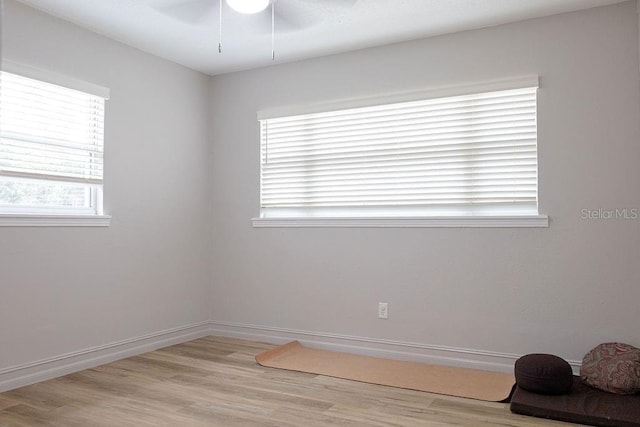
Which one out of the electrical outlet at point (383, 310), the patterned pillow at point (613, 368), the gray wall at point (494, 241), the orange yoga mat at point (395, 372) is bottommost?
the orange yoga mat at point (395, 372)

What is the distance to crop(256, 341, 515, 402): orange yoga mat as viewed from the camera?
3.38m

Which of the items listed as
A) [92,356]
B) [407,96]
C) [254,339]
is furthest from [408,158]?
[92,356]

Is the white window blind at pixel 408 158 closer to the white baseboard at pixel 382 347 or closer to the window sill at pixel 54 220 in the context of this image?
the white baseboard at pixel 382 347

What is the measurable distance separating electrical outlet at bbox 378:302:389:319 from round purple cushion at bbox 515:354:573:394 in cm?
120

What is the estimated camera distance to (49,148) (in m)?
3.69

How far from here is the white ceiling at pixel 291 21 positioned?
3.47 m

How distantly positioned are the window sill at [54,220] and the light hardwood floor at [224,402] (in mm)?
1073

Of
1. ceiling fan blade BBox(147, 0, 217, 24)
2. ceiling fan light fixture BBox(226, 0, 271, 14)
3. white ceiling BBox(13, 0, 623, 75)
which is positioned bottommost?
ceiling fan light fixture BBox(226, 0, 271, 14)

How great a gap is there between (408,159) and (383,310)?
1.23 m

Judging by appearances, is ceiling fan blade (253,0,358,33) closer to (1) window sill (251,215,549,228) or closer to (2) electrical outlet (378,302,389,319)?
(1) window sill (251,215,549,228)

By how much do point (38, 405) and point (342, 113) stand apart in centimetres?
307

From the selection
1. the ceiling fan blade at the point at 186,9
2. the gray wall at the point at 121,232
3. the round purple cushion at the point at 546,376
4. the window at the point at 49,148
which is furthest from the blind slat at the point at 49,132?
the round purple cushion at the point at 546,376

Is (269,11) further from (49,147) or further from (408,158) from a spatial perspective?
(49,147)

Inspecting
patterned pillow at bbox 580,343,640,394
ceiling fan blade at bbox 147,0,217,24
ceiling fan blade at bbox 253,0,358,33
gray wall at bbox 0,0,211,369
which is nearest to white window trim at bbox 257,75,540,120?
ceiling fan blade at bbox 253,0,358,33
